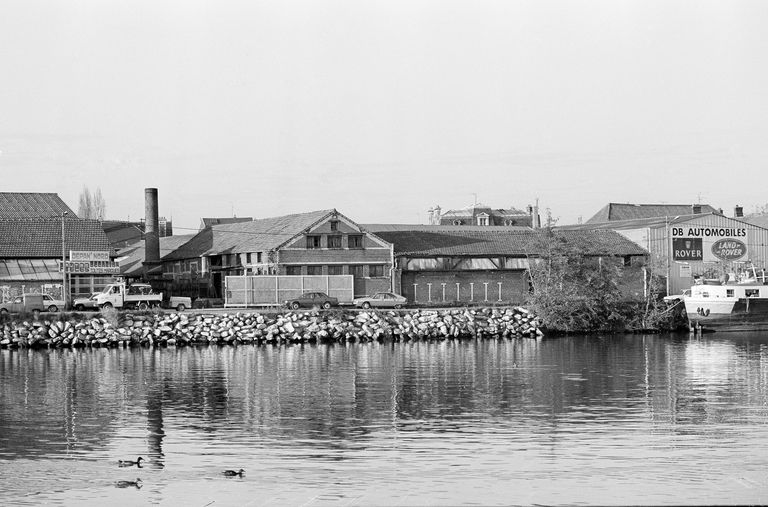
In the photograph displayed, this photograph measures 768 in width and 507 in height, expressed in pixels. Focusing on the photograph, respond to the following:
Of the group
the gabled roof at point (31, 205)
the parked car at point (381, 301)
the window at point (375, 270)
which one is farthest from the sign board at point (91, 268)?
the window at point (375, 270)

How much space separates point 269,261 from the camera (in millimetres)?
81812

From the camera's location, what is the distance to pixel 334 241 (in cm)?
8356

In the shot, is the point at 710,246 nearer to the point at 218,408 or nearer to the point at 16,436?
the point at 218,408

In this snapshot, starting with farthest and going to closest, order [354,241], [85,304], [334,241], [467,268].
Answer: [467,268]
[354,241]
[334,241]
[85,304]

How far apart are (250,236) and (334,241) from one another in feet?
28.7

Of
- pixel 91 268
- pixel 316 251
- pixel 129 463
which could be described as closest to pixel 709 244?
pixel 316 251

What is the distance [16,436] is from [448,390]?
15.7 m

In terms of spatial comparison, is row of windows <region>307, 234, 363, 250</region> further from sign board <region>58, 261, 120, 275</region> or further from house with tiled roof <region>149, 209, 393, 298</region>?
sign board <region>58, 261, 120, 275</region>

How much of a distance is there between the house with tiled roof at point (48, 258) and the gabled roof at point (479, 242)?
72.4ft

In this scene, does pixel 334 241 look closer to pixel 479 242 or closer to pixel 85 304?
pixel 479 242

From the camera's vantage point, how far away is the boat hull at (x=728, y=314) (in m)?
76.2

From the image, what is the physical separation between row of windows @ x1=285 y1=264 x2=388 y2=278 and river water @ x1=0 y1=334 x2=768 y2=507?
29.5 meters

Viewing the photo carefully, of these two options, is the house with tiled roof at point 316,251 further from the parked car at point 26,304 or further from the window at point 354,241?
the parked car at point 26,304

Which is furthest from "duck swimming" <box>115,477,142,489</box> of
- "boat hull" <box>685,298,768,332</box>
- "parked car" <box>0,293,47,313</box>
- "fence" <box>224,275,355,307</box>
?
"boat hull" <box>685,298,768,332</box>
